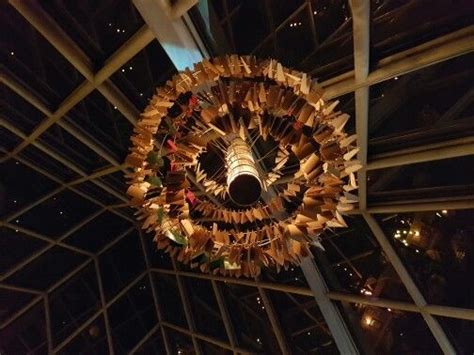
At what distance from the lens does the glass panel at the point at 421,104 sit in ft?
13.1

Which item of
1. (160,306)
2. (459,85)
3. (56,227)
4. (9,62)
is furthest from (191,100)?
(160,306)

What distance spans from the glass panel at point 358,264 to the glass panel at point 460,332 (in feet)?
1.70

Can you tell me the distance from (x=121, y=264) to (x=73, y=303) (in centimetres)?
148

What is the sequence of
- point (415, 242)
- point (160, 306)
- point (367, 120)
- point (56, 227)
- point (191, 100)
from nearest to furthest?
point (191, 100)
point (367, 120)
point (415, 242)
point (56, 227)
point (160, 306)

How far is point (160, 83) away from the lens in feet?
18.6

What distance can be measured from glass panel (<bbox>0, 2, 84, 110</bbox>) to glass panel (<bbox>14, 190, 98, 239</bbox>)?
3200 millimetres

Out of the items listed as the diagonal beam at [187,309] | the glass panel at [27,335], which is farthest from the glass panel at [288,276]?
the glass panel at [27,335]

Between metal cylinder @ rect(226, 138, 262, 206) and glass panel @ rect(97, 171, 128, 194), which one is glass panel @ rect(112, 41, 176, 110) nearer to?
glass panel @ rect(97, 171, 128, 194)

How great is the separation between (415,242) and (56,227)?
24.1 feet

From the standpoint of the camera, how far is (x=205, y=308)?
A: 926 centimetres

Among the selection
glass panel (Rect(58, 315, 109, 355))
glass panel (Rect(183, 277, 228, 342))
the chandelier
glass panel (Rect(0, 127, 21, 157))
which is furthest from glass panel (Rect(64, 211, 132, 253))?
the chandelier

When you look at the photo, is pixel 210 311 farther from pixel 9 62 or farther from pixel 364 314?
pixel 9 62

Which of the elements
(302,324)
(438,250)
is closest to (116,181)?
(302,324)

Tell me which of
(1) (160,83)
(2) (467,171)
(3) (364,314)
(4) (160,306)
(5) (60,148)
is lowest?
(3) (364,314)
